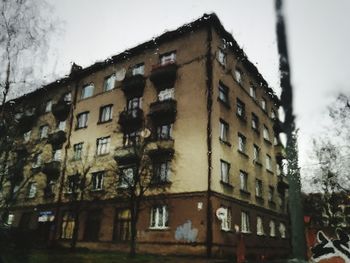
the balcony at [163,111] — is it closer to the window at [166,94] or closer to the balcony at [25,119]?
the window at [166,94]

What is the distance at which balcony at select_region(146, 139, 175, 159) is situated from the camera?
24.9m

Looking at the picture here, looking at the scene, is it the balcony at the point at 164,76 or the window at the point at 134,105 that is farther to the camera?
the window at the point at 134,105

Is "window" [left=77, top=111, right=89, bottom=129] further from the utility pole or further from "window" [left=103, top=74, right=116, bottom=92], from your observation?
the utility pole

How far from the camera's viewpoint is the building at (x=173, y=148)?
2323 centimetres

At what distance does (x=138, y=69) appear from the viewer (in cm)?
3075

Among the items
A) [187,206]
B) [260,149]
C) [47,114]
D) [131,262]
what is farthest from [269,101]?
[131,262]

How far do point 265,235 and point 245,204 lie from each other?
14.8 feet

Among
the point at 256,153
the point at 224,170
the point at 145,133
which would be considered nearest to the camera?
the point at 224,170

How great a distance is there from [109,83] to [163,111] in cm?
886

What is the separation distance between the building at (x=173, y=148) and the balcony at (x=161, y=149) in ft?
0.31

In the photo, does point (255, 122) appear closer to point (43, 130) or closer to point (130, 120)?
point (130, 120)

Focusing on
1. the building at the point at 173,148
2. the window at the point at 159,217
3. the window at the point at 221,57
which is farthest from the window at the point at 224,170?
the window at the point at 221,57

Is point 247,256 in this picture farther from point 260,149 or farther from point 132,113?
point 132,113

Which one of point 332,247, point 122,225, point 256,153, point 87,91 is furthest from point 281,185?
point 332,247
